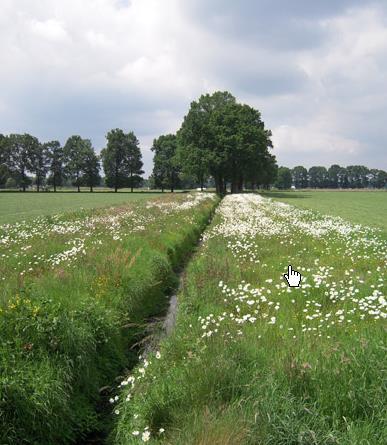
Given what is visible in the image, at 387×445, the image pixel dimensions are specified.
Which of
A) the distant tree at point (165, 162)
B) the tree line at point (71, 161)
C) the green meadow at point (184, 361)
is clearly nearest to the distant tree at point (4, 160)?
the tree line at point (71, 161)

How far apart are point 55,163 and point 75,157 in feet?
23.8

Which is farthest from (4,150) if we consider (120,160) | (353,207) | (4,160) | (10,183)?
(353,207)

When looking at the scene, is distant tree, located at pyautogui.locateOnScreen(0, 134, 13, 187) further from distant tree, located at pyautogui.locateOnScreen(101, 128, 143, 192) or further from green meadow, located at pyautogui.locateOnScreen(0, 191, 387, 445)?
green meadow, located at pyautogui.locateOnScreen(0, 191, 387, 445)

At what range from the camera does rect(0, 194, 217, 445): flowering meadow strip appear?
15.8ft

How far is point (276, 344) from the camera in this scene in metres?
6.10

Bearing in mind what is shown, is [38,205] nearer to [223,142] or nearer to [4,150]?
[223,142]

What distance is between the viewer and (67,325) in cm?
613

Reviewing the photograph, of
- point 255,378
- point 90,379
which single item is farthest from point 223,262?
point 255,378

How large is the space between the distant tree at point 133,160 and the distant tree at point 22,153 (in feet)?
95.2

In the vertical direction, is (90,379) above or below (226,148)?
below

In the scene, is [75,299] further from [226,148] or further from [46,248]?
[226,148]

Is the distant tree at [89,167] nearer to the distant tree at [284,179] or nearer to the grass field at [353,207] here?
the grass field at [353,207]

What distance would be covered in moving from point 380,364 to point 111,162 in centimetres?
11789

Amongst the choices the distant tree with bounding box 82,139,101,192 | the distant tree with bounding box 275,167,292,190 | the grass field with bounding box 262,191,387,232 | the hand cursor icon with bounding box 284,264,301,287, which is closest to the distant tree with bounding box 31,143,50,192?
the distant tree with bounding box 82,139,101,192
